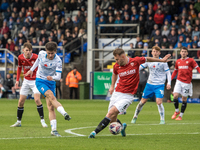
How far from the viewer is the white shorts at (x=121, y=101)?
782 cm

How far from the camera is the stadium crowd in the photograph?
22.6 meters

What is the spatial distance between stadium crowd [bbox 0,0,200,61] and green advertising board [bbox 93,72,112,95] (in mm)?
2052

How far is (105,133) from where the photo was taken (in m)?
8.84

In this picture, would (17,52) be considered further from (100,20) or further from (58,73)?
(58,73)

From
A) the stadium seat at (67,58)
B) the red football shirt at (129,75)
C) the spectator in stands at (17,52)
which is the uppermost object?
the spectator in stands at (17,52)

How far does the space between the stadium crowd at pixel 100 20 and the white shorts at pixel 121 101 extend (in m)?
14.1

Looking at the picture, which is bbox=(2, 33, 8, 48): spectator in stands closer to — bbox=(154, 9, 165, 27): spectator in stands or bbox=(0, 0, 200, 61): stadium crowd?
bbox=(0, 0, 200, 61): stadium crowd

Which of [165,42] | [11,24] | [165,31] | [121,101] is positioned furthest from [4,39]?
[121,101]

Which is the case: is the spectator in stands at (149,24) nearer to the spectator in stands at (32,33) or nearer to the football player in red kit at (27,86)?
the spectator in stands at (32,33)

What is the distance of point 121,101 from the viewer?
7.89 m

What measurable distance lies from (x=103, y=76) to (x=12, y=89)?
5.65 metres

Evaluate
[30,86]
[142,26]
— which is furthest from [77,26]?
[30,86]

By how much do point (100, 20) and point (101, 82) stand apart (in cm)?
495

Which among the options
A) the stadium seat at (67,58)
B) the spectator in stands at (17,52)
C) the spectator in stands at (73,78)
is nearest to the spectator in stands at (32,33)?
the spectator in stands at (17,52)
